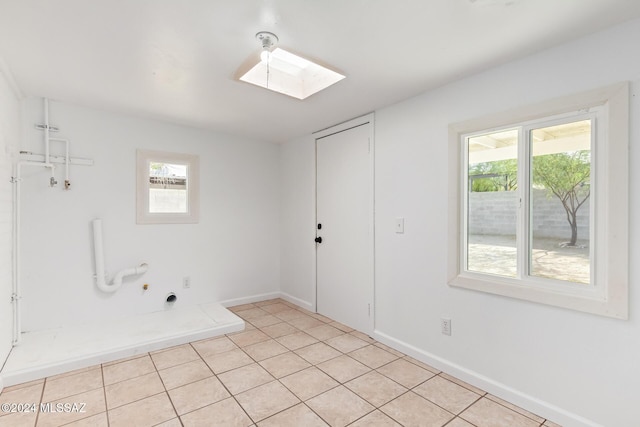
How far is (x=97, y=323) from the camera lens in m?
2.96

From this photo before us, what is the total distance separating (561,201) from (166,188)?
11.7 ft

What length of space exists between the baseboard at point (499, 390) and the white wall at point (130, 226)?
2274 mm

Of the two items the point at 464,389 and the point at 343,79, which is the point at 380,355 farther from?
the point at 343,79

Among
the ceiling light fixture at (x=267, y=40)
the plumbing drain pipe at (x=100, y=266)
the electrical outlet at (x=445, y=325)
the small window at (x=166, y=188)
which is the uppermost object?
the ceiling light fixture at (x=267, y=40)

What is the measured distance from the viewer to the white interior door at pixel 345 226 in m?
3.00

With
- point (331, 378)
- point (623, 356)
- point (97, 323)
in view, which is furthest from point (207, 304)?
point (623, 356)

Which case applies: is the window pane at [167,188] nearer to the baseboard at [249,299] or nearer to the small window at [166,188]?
the small window at [166,188]

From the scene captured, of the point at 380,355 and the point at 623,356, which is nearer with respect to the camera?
the point at 623,356

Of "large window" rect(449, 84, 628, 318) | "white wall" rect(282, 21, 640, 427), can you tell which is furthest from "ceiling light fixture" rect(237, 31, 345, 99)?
"large window" rect(449, 84, 628, 318)

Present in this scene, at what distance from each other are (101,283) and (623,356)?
3960 mm

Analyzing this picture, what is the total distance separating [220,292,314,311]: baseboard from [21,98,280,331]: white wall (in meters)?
0.07

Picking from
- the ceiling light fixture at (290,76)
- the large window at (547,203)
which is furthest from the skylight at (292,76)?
the large window at (547,203)

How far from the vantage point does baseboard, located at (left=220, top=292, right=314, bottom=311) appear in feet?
12.6

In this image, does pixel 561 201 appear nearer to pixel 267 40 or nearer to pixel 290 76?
pixel 267 40
